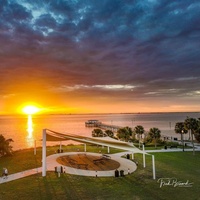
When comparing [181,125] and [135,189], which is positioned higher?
[181,125]

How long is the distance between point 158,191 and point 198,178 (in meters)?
5.92

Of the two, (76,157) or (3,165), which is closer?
(3,165)

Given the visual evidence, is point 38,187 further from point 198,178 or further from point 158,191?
point 198,178

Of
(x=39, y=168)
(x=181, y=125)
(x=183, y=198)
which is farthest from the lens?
(x=181, y=125)

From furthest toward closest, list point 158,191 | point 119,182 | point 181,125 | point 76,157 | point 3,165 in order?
point 181,125 < point 76,157 < point 3,165 < point 119,182 < point 158,191

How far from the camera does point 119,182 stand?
1823cm

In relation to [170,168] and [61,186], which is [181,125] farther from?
[61,186]

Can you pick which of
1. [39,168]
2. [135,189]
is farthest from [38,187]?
[135,189]
